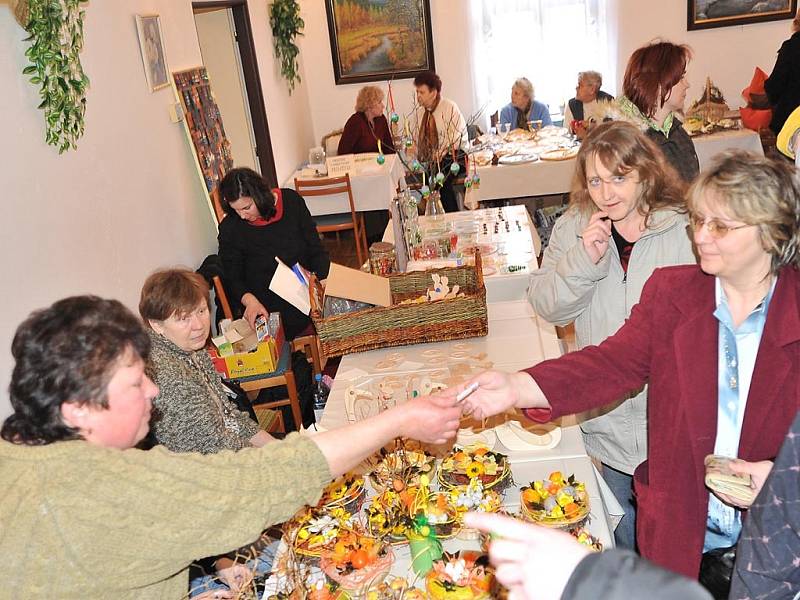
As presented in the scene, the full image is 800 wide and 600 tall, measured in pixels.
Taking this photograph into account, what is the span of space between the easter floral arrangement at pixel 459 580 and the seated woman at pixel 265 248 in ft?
8.11

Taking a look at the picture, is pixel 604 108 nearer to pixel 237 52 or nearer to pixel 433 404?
pixel 433 404

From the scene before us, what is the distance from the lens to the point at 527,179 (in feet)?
19.6

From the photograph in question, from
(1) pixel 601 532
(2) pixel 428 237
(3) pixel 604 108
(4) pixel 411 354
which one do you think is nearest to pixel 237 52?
(2) pixel 428 237

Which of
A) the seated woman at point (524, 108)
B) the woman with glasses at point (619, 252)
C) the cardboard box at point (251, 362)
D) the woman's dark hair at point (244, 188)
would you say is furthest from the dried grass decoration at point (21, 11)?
the seated woman at point (524, 108)

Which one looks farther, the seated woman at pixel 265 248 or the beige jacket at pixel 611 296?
the seated woman at pixel 265 248

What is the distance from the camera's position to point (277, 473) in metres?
1.35

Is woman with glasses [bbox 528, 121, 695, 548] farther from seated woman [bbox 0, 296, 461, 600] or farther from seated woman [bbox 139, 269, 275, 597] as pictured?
seated woman [bbox 0, 296, 461, 600]

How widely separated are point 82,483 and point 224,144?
438 cm

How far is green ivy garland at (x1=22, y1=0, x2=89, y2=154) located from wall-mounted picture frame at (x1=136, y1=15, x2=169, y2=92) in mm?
818

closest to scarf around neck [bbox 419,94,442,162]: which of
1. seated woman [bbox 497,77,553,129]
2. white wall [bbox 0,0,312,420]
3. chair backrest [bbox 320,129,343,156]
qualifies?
seated woman [bbox 497,77,553,129]

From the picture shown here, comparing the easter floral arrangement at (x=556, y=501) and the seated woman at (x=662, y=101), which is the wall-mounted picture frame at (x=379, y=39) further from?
the easter floral arrangement at (x=556, y=501)

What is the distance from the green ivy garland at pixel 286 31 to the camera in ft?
23.3

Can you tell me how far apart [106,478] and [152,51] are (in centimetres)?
367

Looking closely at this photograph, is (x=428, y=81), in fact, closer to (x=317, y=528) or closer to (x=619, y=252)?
(x=619, y=252)
